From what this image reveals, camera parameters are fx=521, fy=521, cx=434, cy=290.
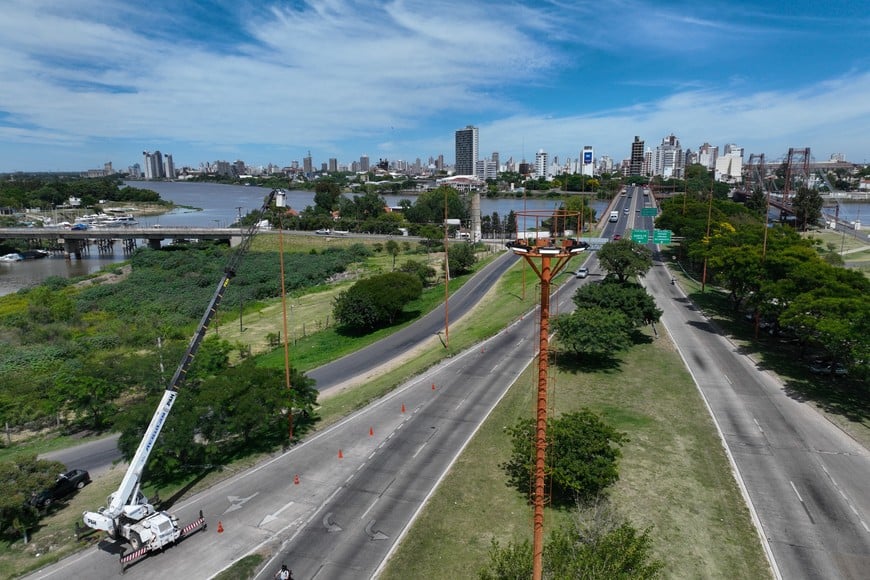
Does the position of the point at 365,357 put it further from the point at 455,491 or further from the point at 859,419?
the point at 859,419

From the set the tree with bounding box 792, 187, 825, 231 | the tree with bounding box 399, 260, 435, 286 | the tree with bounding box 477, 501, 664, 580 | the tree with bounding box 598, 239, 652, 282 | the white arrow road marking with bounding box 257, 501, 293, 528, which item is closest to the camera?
the tree with bounding box 477, 501, 664, 580

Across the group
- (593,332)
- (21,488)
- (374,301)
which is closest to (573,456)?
(593,332)

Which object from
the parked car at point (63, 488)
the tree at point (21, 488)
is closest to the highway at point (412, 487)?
the tree at point (21, 488)

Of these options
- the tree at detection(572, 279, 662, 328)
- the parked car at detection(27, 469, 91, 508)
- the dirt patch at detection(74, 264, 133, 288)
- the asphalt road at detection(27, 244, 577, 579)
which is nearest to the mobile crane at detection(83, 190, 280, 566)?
the asphalt road at detection(27, 244, 577, 579)

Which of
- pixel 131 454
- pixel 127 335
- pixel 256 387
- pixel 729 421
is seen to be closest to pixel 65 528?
pixel 131 454

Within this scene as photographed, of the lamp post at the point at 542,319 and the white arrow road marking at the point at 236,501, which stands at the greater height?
the lamp post at the point at 542,319

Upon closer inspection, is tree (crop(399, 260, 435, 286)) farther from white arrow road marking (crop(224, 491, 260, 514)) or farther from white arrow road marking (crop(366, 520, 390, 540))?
white arrow road marking (crop(366, 520, 390, 540))

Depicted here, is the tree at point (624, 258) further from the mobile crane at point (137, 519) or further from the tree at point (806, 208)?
the tree at point (806, 208)

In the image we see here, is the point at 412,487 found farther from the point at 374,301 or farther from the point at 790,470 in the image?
the point at 374,301
